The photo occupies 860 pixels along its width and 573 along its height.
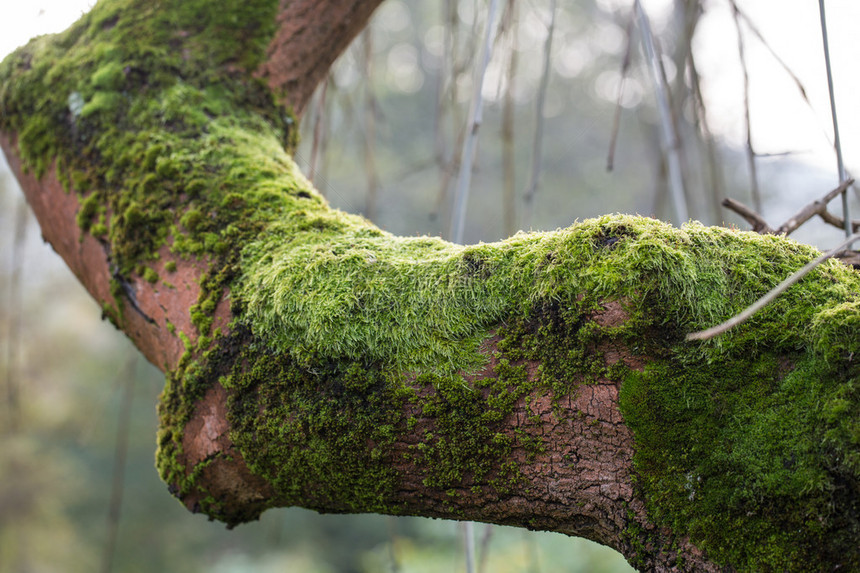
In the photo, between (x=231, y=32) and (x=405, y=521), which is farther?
(x=405, y=521)

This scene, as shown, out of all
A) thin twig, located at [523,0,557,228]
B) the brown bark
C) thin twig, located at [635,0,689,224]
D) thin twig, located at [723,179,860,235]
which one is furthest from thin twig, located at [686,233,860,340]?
the brown bark

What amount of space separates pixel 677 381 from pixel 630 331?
0.24ft

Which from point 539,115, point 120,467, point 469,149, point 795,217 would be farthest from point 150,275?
point 795,217

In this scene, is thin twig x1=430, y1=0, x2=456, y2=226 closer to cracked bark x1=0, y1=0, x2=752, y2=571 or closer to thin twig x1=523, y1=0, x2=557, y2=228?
thin twig x1=523, y1=0, x2=557, y2=228

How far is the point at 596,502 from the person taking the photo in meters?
0.66


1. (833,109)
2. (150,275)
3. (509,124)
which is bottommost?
(150,275)

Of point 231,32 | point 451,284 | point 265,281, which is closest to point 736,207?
point 451,284

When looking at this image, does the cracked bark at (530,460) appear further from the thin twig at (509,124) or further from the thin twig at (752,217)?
the thin twig at (509,124)

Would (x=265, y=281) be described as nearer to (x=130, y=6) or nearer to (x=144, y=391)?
(x=130, y=6)

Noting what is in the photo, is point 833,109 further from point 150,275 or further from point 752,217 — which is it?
point 150,275

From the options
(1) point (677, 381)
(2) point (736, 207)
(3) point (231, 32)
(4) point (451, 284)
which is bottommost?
(1) point (677, 381)

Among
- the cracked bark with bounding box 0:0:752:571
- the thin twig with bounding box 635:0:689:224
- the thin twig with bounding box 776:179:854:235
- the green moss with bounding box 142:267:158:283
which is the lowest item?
the cracked bark with bounding box 0:0:752:571

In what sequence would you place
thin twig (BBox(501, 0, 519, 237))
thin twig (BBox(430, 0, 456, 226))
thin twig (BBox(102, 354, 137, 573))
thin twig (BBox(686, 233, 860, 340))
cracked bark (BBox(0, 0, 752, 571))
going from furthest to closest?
thin twig (BBox(430, 0, 456, 226)), thin twig (BBox(501, 0, 519, 237)), thin twig (BBox(102, 354, 137, 573)), cracked bark (BBox(0, 0, 752, 571)), thin twig (BBox(686, 233, 860, 340))

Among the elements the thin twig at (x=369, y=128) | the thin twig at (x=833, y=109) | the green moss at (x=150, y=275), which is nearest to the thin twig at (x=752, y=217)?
the thin twig at (x=833, y=109)
